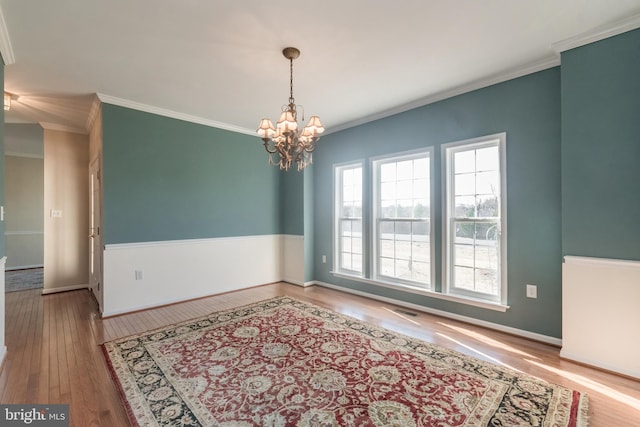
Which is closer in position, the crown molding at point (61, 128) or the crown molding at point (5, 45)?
the crown molding at point (5, 45)

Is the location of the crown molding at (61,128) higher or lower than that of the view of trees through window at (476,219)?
higher

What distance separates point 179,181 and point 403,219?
10.9ft

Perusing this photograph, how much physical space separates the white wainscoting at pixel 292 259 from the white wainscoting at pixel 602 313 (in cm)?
362

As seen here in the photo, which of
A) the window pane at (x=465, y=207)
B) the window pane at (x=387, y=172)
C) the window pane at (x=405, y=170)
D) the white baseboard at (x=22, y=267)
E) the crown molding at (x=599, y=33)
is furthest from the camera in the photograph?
the white baseboard at (x=22, y=267)

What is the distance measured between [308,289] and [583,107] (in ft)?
13.5

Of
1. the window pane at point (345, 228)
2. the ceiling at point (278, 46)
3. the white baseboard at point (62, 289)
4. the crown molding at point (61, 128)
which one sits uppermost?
the ceiling at point (278, 46)

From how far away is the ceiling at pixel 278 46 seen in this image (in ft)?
6.70

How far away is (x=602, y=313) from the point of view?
231cm

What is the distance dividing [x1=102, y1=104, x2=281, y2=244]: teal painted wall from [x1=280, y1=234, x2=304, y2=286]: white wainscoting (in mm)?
393

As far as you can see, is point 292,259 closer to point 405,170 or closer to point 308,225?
point 308,225

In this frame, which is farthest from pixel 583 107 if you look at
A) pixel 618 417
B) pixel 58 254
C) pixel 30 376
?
pixel 58 254

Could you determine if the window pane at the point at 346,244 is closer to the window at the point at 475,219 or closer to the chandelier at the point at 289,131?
the window at the point at 475,219

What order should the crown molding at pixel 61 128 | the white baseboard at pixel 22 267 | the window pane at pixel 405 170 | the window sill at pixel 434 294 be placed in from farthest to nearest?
the white baseboard at pixel 22 267, the crown molding at pixel 61 128, the window pane at pixel 405 170, the window sill at pixel 434 294

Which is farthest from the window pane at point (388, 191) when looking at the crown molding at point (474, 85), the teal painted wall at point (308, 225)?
the teal painted wall at point (308, 225)
